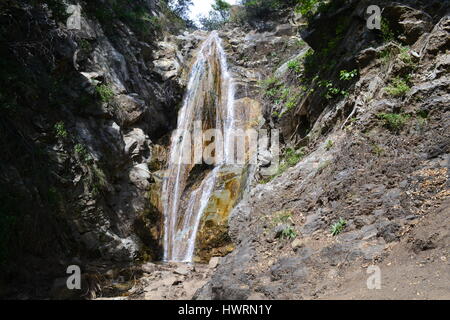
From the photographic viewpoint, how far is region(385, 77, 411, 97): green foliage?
272 inches

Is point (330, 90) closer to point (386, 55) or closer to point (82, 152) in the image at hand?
point (386, 55)

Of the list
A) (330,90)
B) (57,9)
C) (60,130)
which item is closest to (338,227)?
(330,90)

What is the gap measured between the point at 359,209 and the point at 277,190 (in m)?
2.40

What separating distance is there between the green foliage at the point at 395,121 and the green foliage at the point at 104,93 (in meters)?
9.32

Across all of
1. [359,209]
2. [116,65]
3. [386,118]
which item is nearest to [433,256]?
[359,209]

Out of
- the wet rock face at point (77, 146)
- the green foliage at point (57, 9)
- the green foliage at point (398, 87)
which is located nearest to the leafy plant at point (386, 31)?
the green foliage at point (398, 87)

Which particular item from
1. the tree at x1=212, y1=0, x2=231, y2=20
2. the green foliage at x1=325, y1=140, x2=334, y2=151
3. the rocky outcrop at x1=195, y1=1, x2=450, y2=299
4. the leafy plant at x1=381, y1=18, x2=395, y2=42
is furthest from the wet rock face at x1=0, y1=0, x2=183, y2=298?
the tree at x1=212, y1=0, x2=231, y2=20

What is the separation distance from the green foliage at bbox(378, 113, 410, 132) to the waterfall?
22.9 ft

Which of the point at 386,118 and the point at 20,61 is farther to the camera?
the point at 20,61

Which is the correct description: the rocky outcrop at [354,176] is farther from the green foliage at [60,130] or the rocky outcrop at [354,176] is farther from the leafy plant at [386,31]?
the green foliage at [60,130]
